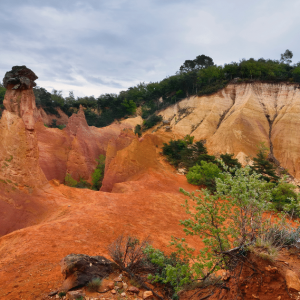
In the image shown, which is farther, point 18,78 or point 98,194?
point 98,194

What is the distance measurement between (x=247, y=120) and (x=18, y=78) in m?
21.3

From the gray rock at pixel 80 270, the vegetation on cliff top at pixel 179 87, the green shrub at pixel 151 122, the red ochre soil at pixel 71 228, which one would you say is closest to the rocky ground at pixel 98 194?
the red ochre soil at pixel 71 228

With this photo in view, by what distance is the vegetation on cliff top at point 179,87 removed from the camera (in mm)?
26984

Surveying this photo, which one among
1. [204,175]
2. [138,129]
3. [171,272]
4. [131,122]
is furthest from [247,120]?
[171,272]

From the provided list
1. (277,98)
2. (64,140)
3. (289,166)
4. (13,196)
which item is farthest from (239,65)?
(13,196)

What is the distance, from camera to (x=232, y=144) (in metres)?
21.1

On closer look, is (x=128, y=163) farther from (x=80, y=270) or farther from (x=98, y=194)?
A: (x=80, y=270)

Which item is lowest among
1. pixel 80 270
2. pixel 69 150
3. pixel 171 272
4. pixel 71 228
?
pixel 71 228

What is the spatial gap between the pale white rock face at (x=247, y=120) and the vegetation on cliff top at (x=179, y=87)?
5.82 ft

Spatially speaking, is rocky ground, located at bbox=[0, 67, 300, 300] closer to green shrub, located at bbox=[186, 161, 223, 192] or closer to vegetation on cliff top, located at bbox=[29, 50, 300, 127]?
green shrub, located at bbox=[186, 161, 223, 192]

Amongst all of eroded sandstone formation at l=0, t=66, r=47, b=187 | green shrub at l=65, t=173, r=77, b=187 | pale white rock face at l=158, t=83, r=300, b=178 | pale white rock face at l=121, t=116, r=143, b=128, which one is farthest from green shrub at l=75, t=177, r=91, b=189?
pale white rock face at l=121, t=116, r=143, b=128

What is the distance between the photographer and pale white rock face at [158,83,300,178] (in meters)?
20.5

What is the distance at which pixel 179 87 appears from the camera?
3516 cm

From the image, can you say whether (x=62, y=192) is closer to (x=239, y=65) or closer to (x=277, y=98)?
(x=277, y=98)
